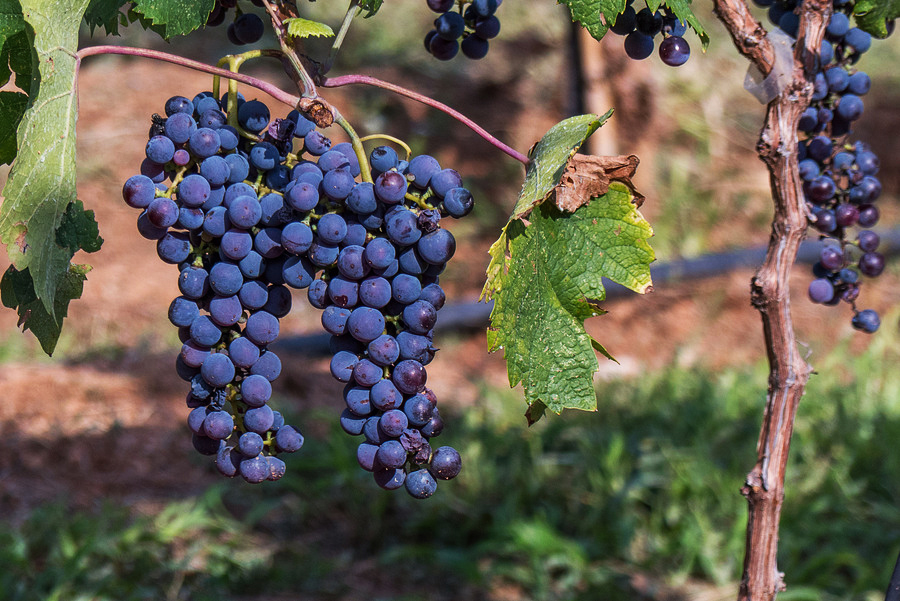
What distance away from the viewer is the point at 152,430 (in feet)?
10.7

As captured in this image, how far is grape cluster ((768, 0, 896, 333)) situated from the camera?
1.21 metres

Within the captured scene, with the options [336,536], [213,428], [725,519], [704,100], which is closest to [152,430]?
[336,536]

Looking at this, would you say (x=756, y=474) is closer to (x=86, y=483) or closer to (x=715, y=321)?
(x=86, y=483)

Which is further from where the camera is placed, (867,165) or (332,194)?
(867,165)

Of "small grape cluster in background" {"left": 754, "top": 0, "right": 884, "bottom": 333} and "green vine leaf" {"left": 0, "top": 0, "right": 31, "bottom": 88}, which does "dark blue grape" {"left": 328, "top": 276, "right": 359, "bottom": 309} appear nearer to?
"green vine leaf" {"left": 0, "top": 0, "right": 31, "bottom": 88}

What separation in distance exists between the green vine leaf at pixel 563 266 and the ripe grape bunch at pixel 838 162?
0.46 meters

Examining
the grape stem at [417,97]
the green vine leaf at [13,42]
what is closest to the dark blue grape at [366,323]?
the grape stem at [417,97]

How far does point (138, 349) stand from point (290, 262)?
3.24m

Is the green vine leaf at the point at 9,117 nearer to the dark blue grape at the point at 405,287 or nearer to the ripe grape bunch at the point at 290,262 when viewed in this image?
the ripe grape bunch at the point at 290,262

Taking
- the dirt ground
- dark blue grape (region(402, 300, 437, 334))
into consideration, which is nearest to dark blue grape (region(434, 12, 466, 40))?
dark blue grape (region(402, 300, 437, 334))

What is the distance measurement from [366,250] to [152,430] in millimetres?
2675

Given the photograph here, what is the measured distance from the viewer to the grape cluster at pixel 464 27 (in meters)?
1.15

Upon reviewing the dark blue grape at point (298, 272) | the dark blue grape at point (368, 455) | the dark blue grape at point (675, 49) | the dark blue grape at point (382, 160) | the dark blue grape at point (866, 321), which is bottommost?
the dark blue grape at point (368, 455)

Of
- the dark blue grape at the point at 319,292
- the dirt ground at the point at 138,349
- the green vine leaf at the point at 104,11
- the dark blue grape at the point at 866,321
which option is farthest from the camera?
the dirt ground at the point at 138,349
